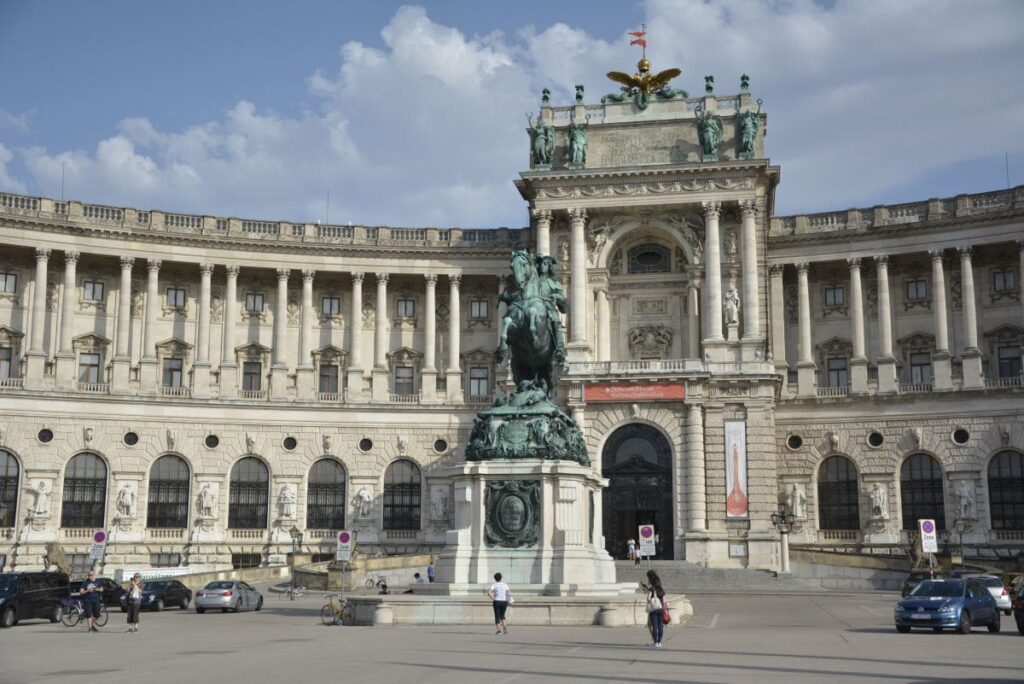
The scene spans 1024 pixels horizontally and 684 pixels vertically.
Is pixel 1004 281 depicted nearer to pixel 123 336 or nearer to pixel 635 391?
pixel 635 391

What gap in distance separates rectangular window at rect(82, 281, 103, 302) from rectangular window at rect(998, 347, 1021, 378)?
51.0 m

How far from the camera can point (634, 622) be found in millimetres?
29797

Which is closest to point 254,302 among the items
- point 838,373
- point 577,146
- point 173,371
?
point 173,371

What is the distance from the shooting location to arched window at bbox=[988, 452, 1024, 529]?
62.6 metres

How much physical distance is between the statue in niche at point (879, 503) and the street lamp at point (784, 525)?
4182 millimetres

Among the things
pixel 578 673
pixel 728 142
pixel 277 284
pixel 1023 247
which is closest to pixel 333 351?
pixel 277 284

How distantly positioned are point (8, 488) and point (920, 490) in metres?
48.3

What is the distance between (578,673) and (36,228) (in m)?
55.9

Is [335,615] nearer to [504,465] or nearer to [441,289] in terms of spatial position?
[504,465]

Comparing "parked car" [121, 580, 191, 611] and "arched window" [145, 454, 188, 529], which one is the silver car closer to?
"parked car" [121, 580, 191, 611]

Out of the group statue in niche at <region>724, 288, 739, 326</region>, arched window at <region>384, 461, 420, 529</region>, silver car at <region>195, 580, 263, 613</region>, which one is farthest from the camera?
arched window at <region>384, 461, 420, 529</region>

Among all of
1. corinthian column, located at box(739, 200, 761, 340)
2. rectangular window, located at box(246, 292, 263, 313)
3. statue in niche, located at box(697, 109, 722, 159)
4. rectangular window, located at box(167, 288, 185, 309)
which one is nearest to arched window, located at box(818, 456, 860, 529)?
corinthian column, located at box(739, 200, 761, 340)

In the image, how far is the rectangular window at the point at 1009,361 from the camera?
67000mm

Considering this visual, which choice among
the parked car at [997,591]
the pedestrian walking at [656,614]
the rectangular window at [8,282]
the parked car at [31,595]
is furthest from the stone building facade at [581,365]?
the pedestrian walking at [656,614]
